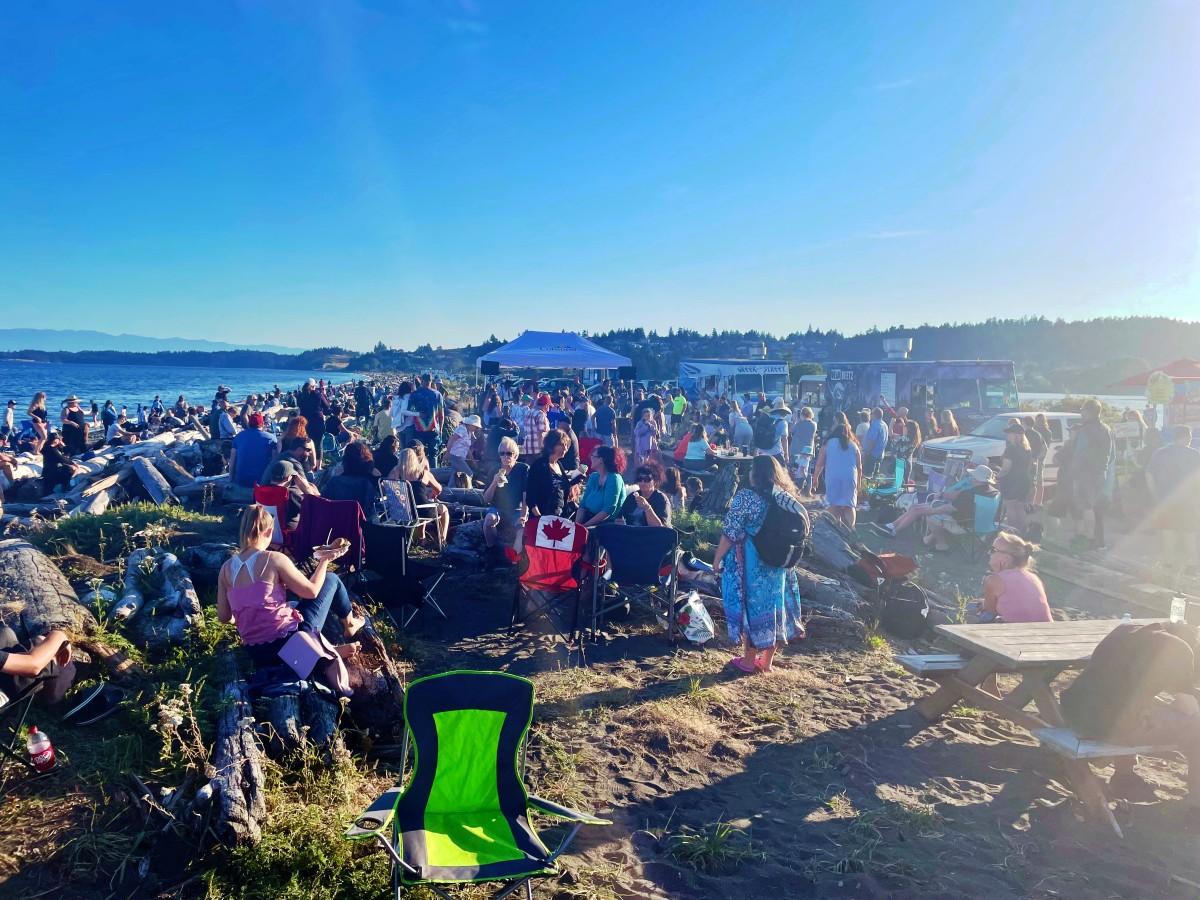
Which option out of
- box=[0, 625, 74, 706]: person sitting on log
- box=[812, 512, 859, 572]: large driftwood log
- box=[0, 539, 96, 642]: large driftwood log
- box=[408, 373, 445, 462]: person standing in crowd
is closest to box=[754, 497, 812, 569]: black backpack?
box=[812, 512, 859, 572]: large driftwood log

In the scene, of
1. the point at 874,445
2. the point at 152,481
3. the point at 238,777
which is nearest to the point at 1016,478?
the point at 874,445

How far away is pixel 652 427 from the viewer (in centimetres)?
1197

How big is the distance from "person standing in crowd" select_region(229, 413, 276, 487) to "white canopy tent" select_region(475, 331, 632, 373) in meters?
6.24

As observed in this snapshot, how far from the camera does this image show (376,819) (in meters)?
2.66

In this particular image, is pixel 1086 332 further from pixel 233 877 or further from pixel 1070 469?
pixel 233 877

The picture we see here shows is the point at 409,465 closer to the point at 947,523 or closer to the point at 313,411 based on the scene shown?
the point at 313,411

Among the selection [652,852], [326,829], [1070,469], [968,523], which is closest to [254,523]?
[326,829]

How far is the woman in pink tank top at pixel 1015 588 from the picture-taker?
197 inches

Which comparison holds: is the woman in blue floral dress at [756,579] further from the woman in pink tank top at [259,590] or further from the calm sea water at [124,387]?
the calm sea water at [124,387]

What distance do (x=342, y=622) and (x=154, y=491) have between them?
653 cm

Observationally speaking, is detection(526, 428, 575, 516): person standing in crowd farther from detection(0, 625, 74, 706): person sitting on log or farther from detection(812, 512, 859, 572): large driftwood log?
detection(0, 625, 74, 706): person sitting on log

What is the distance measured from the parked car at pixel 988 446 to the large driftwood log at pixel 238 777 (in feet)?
35.6

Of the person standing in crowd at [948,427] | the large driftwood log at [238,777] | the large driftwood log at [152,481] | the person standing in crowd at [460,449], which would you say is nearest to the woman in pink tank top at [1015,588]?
the large driftwood log at [238,777]

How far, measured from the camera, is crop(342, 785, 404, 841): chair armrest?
2477mm
